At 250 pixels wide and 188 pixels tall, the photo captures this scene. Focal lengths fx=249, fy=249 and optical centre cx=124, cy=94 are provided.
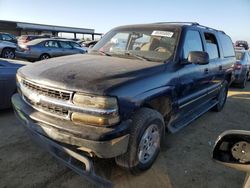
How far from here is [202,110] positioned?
16.4ft

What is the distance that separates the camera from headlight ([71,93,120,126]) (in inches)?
99.0

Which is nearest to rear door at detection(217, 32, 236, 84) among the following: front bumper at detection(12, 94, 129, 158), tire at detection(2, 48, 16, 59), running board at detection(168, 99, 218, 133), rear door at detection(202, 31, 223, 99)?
rear door at detection(202, 31, 223, 99)

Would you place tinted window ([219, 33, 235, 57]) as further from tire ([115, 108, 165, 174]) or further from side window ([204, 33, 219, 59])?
tire ([115, 108, 165, 174])

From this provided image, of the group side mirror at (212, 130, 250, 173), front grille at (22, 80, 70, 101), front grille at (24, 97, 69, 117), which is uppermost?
side mirror at (212, 130, 250, 173)

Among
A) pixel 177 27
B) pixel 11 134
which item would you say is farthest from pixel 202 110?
pixel 11 134

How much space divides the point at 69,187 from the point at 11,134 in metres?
1.85

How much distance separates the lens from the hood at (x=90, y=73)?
2.61 meters

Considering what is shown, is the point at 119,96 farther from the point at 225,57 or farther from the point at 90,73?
the point at 225,57

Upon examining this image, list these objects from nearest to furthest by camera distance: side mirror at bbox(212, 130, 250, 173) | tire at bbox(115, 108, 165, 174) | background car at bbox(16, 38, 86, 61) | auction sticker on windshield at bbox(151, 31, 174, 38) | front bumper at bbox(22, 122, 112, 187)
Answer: side mirror at bbox(212, 130, 250, 173), front bumper at bbox(22, 122, 112, 187), tire at bbox(115, 108, 165, 174), auction sticker on windshield at bbox(151, 31, 174, 38), background car at bbox(16, 38, 86, 61)

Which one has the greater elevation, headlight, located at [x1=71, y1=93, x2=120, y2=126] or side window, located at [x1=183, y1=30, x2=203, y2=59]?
side window, located at [x1=183, y1=30, x2=203, y2=59]

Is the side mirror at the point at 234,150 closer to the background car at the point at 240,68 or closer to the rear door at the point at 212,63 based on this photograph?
the rear door at the point at 212,63

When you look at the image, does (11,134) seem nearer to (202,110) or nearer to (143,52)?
(143,52)

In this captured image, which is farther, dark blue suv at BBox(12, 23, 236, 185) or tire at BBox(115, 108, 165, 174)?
tire at BBox(115, 108, 165, 174)

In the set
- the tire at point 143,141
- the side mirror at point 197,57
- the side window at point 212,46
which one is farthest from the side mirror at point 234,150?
the side window at point 212,46
